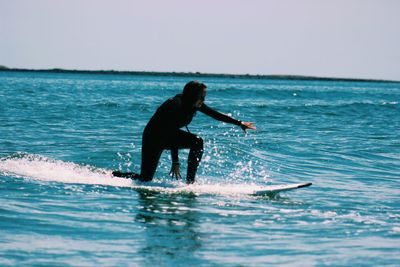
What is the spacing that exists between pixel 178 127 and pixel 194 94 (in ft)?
2.62

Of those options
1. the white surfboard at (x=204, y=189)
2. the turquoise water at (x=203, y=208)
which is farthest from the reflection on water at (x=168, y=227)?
the white surfboard at (x=204, y=189)

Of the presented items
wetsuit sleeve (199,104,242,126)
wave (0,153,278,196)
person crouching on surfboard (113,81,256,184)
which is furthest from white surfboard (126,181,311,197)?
wetsuit sleeve (199,104,242,126)

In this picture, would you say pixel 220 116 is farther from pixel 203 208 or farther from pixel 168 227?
pixel 168 227

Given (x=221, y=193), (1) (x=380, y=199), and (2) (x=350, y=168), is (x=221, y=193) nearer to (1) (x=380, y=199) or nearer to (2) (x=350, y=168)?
(1) (x=380, y=199)

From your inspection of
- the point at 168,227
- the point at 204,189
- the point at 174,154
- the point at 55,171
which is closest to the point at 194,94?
the point at 174,154

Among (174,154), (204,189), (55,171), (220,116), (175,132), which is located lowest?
(55,171)

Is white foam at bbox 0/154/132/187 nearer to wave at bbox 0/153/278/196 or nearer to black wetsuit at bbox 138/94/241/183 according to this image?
wave at bbox 0/153/278/196

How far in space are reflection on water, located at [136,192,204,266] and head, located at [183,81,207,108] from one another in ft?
4.92

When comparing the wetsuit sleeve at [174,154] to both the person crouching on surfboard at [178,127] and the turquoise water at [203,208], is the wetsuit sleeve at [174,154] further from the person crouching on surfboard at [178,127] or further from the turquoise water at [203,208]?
the turquoise water at [203,208]

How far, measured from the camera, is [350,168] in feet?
52.3

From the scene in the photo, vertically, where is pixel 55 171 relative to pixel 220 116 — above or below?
below

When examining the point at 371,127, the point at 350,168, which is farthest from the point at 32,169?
the point at 371,127

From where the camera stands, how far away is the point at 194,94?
10.4 metres

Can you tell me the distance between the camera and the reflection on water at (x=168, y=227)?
23.1ft
